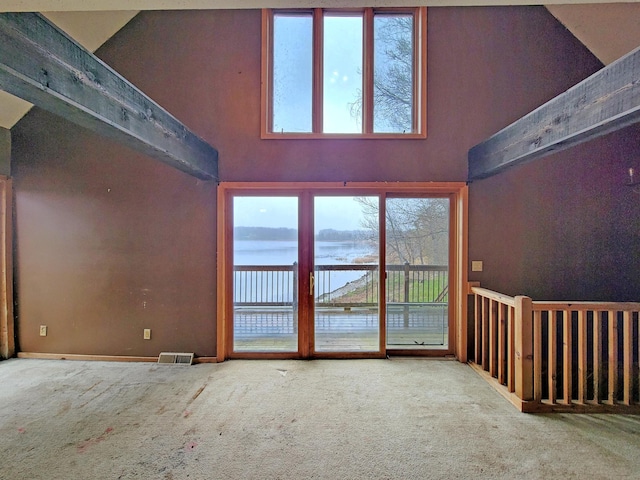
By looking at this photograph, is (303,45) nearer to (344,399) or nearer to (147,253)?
(147,253)

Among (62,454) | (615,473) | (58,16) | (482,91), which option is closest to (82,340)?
(62,454)

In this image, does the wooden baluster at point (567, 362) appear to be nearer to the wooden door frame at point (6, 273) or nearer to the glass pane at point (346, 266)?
the glass pane at point (346, 266)

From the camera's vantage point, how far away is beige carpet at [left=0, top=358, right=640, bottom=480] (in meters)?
1.92

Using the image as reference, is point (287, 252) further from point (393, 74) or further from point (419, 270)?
point (393, 74)

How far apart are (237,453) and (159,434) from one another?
25.6 inches

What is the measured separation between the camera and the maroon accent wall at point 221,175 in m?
3.53

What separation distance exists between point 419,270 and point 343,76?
2.50 metres

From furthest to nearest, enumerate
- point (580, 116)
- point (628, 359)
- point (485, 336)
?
1. point (485, 336)
2. point (628, 359)
3. point (580, 116)

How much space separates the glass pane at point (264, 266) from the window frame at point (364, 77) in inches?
34.5

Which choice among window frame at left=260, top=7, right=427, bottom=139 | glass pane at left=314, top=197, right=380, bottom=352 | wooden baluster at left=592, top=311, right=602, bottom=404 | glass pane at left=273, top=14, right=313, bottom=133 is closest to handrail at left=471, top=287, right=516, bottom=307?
wooden baluster at left=592, top=311, right=602, bottom=404

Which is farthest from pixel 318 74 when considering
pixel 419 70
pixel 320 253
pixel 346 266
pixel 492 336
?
pixel 492 336

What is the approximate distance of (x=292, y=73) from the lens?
365cm

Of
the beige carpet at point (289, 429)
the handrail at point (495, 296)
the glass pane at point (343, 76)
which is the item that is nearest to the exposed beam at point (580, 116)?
the handrail at point (495, 296)

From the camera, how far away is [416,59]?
11.8ft
